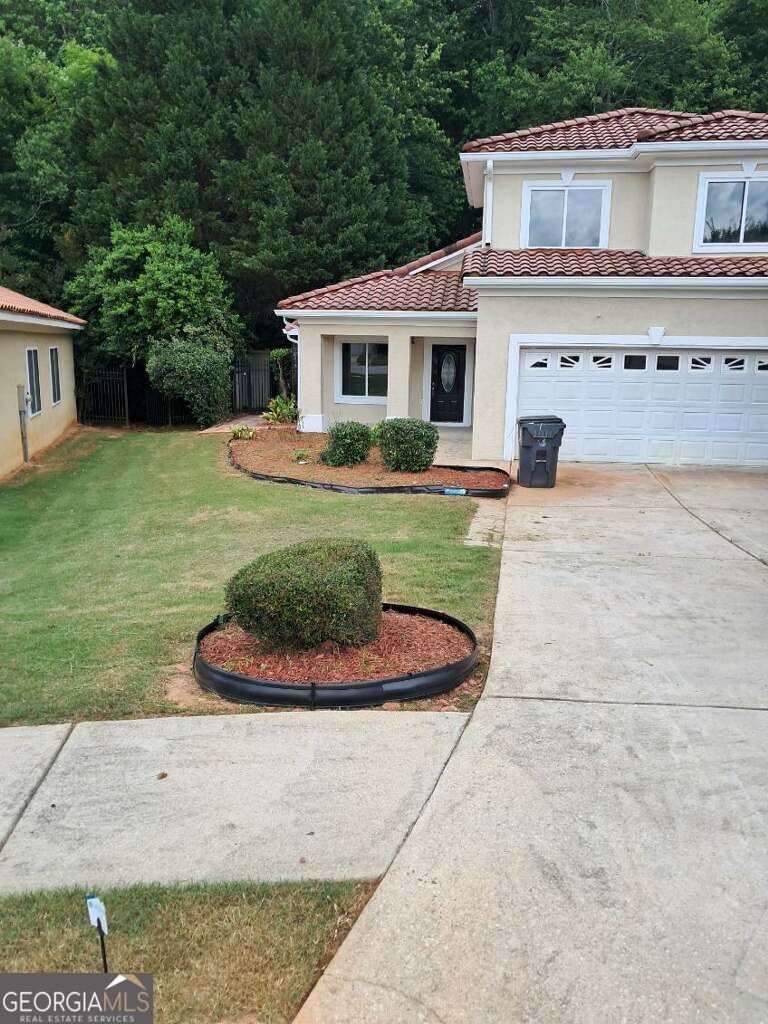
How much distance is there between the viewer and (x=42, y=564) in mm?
10211

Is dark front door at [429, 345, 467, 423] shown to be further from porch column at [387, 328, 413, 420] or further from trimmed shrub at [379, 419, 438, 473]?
trimmed shrub at [379, 419, 438, 473]

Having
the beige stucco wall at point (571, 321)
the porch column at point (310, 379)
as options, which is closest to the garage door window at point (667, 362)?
the beige stucco wall at point (571, 321)

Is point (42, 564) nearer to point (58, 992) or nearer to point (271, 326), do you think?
point (58, 992)

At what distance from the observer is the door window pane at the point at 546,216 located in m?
17.6

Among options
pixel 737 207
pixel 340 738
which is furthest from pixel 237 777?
pixel 737 207

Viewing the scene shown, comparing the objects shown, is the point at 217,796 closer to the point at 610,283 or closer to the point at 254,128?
the point at 610,283

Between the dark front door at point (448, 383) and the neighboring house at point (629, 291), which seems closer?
the neighboring house at point (629, 291)

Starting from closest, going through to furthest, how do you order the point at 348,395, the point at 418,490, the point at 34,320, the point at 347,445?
1. the point at 418,490
2. the point at 347,445
3. the point at 34,320
4. the point at 348,395

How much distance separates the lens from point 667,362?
15797 millimetres

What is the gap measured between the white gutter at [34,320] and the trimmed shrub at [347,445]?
247 inches

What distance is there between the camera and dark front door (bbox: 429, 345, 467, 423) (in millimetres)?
20594

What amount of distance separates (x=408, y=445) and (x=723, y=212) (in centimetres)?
804

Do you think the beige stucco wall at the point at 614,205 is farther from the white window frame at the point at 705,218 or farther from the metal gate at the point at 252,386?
the metal gate at the point at 252,386

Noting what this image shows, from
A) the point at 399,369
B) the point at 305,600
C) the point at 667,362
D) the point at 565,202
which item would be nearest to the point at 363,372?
the point at 399,369
